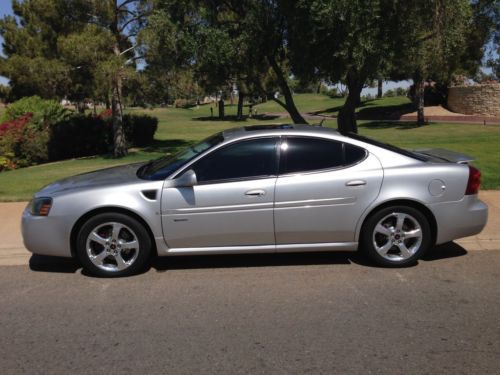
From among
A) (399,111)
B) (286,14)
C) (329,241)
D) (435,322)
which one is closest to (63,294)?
(329,241)

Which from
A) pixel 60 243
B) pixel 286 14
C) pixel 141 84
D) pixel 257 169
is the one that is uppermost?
pixel 286 14

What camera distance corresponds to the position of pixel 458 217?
5.47 metres

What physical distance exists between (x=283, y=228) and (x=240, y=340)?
5.31ft

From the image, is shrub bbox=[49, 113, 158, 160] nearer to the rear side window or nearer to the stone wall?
the rear side window

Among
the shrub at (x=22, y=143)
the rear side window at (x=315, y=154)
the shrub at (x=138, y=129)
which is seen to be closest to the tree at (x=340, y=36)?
the rear side window at (x=315, y=154)

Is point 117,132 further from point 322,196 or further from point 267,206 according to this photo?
point 322,196

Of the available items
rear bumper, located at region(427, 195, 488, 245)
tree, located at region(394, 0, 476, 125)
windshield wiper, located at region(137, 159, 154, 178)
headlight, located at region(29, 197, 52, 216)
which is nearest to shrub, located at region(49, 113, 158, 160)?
tree, located at region(394, 0, 476, 125)

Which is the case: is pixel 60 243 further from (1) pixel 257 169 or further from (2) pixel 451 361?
(2) pixel 451 361

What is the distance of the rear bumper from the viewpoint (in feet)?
17.8

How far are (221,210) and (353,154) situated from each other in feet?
4.84

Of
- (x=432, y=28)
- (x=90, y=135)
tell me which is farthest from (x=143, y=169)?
(x=90, y=135)

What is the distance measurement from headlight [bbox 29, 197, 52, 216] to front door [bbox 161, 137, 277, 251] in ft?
3.83

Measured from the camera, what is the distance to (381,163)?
5.45m

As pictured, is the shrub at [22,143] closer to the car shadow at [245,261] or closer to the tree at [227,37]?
the tree at [227,37]
